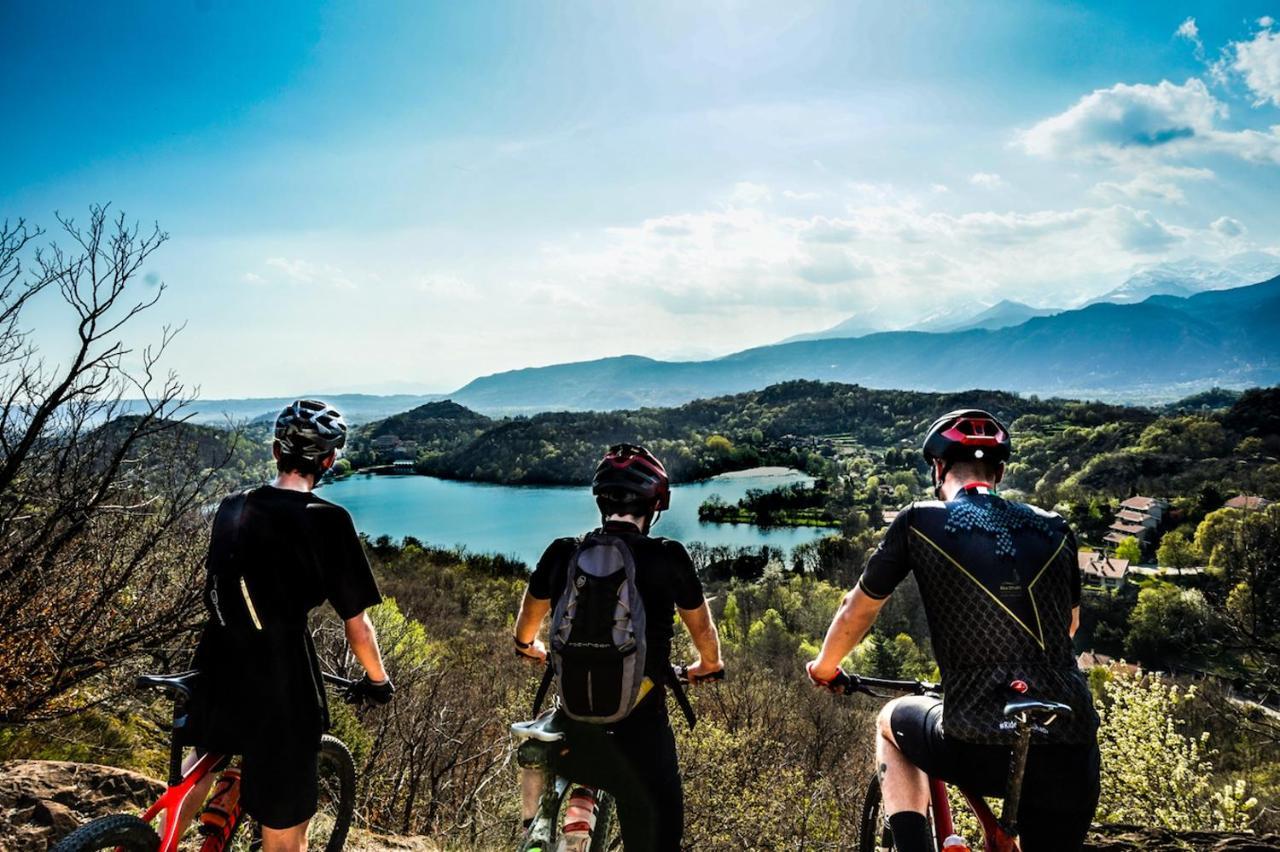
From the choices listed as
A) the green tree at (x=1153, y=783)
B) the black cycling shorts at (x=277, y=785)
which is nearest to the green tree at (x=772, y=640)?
the green tree at (x=1153, y=783)

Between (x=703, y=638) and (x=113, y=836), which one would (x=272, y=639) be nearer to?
(x=113, y=836)

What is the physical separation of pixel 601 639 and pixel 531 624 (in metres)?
0.80

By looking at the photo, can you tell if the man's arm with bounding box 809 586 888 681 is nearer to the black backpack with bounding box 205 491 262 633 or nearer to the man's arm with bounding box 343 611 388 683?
the man's arm with bounding box 343 611 388 683

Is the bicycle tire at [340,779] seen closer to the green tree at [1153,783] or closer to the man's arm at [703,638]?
the man's arm at [703,638]

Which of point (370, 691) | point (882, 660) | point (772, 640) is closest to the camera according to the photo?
point (370, 691)

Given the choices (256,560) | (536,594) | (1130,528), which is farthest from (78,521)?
(1130,528)

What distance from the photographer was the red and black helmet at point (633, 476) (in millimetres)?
3293

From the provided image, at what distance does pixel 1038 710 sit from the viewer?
7.87 ft

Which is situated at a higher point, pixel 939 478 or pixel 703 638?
pixel 939 478

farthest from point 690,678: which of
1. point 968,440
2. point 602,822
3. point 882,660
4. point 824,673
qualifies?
point 882,660

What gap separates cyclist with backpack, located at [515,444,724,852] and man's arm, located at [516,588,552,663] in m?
0.17

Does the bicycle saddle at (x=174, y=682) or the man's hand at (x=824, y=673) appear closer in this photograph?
the bicycle saddle at (x=174, y=682)

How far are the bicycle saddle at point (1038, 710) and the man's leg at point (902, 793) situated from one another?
59 cm

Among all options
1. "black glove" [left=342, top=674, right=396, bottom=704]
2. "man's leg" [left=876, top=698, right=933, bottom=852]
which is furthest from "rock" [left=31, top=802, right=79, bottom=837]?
"man's leg" [left=876, top=698, right=933, bottom=852]
